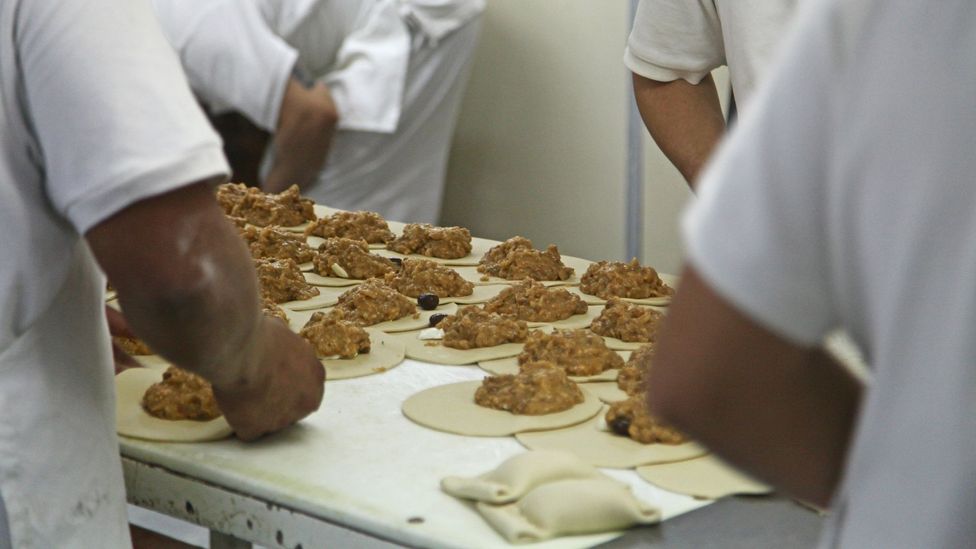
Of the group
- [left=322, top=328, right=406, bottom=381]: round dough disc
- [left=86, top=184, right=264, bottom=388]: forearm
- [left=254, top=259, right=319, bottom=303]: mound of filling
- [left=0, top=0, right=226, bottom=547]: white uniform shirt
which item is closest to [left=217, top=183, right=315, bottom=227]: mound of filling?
[left=254, top=259, right=319, bottom=303]: mound of filling

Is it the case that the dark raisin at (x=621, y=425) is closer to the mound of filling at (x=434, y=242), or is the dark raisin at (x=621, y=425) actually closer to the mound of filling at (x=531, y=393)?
the mound of filling at (x=531, y=393)

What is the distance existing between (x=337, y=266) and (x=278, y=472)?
1199mm

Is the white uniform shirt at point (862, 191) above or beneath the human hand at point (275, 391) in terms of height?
above

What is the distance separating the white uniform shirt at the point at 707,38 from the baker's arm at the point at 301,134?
2.83 m

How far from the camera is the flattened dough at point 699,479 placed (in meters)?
1.55

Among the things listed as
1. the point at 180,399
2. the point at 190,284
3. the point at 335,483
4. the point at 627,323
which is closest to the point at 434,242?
Answer: the point at 627,323

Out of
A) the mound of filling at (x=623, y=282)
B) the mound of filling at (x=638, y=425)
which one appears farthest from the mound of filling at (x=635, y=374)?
the mound of filling at (x=623, y=282)

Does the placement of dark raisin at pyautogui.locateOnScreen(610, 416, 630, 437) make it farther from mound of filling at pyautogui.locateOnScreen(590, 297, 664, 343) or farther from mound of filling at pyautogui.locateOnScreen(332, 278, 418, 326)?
mound of filling at pyautogui.locateOnScreen(332, 278, 418, 326)

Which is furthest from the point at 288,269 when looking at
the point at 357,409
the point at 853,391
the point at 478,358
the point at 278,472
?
the point at 853,391

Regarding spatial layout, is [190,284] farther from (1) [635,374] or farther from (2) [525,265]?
(2) [525,265]

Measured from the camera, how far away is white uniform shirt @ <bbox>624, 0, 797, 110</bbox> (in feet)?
8.22

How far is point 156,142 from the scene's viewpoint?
4.22ft

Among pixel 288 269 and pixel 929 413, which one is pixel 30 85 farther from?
pixel 288 269

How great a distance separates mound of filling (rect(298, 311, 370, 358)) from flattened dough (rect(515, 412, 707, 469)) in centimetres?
48
